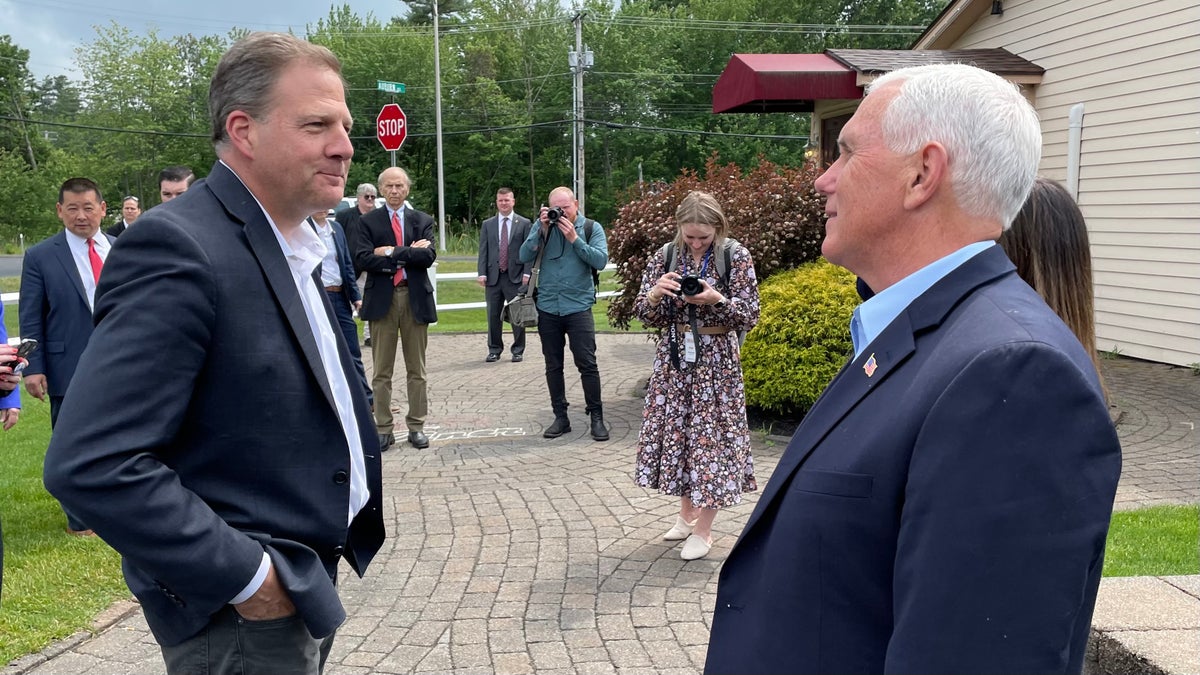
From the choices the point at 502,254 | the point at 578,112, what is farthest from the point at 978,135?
the point at 578,112

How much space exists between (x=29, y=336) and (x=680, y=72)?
50.6 meters

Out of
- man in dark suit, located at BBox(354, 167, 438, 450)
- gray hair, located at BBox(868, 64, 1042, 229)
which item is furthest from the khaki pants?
gray hair, located at BBox(868, 64, 1042, 229)

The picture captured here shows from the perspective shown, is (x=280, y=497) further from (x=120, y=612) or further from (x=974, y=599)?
(x=120, y=612)

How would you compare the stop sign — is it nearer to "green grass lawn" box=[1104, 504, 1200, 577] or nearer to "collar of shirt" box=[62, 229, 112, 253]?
"collar of shirt" box=[62, 229, 112, 253]

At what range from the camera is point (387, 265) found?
314 inches

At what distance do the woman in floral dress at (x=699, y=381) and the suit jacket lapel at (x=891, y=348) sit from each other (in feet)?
12.4

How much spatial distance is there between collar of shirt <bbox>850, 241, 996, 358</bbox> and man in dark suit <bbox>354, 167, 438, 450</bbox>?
6589 mm

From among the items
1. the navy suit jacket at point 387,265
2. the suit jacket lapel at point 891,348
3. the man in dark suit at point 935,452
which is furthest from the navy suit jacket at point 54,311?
the suit jacket lapel at point 891,348

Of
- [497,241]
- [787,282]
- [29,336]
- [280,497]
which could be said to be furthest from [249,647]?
[497,241]

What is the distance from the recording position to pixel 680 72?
53156mm

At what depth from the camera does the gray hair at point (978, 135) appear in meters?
1.54

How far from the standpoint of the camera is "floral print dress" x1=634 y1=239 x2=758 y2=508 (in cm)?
549

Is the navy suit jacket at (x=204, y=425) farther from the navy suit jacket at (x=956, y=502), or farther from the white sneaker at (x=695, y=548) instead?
the white sneaker at (x=695, y=548)

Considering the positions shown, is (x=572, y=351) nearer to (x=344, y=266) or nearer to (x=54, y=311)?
(x=344, y=266)
